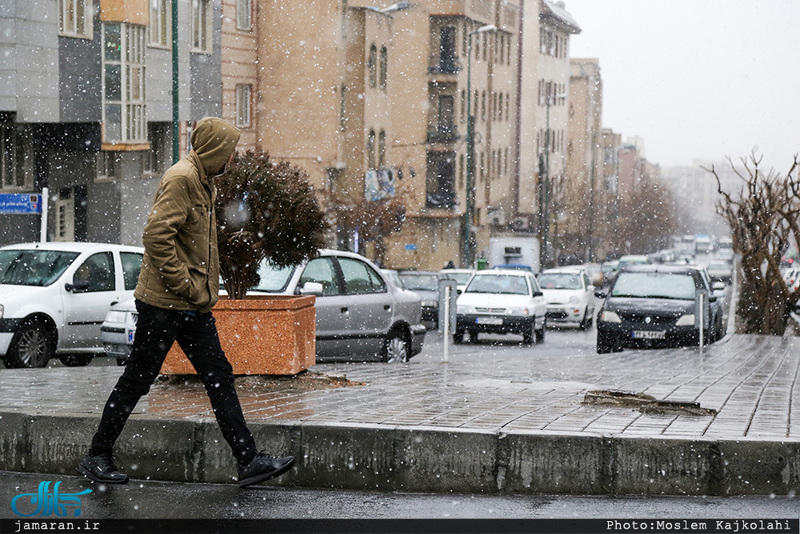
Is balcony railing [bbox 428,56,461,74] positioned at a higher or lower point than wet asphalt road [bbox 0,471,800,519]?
higher

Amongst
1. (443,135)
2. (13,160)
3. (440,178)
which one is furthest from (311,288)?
(440,178)

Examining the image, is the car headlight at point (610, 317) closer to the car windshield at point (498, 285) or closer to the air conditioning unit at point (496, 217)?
the car windshield at point (498, 285)

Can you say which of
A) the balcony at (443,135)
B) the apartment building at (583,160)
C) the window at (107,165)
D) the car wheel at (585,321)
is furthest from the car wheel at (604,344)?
the apartment building at (583,160)

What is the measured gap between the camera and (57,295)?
54.5ft

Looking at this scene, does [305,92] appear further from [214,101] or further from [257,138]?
[214,101]

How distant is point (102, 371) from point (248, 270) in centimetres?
230

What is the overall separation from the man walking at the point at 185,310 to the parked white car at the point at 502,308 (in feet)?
70.3

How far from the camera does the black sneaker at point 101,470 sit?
22.1 ft

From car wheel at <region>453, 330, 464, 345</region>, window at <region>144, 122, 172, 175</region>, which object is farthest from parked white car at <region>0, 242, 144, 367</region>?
window at <region>144, 122, 172, 175</region>

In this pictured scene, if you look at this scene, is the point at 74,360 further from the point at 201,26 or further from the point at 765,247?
the point at 201,26

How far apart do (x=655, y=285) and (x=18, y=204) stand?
474 inches

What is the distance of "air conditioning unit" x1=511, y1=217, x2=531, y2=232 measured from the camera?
88.8 m

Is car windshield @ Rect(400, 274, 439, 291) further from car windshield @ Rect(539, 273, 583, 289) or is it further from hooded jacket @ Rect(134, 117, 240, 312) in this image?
hooded jacket @ Rect(134, 117, 240, 312)

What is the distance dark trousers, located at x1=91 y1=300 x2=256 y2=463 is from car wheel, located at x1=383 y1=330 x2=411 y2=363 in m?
9.10
